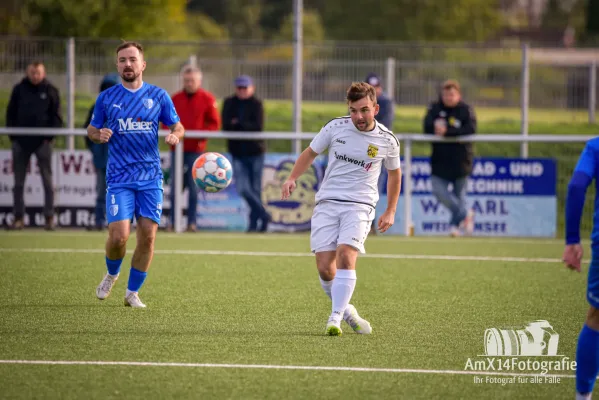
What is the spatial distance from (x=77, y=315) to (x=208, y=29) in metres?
45.6

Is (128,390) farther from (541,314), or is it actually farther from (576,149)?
(576,149)

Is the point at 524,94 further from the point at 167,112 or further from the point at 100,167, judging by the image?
the point at 167,112

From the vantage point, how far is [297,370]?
261 inches

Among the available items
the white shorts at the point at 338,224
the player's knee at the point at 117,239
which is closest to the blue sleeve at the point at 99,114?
the player's knee at the point at 117,239

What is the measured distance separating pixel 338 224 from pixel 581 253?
2.75 metres

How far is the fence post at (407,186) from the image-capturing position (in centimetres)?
1564

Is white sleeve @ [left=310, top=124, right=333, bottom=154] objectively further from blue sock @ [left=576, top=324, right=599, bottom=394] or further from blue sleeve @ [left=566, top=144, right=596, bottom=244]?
blue sock @ [left=576, top=324, right=599, bottom=394]

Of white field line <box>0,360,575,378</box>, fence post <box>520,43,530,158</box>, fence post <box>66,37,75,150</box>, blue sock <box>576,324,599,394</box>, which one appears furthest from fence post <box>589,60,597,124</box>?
blue sock <box>576,324,599,394</box>

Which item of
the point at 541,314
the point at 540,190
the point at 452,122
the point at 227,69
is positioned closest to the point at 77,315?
the point at 541,314

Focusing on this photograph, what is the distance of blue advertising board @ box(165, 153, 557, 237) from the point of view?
1603 centimetres

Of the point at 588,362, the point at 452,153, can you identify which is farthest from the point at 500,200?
the point at 588,362

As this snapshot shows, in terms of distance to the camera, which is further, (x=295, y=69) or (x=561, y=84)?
(x=561, y=84)

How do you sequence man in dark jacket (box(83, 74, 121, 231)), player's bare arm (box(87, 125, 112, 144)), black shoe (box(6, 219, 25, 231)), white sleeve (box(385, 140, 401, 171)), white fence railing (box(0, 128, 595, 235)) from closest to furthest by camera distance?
1. white sleeve (box(385, 140, 401, 171))
2. player's bare arm (box(87, 125, 112, 144))
3. man in dark jacket (box(83, 74, 121, 231))
4. white fence railing (box(0, 128, 595, 235))
5. black shoe (box(6, 219, 25, 231))

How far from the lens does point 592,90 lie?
20.5 m
